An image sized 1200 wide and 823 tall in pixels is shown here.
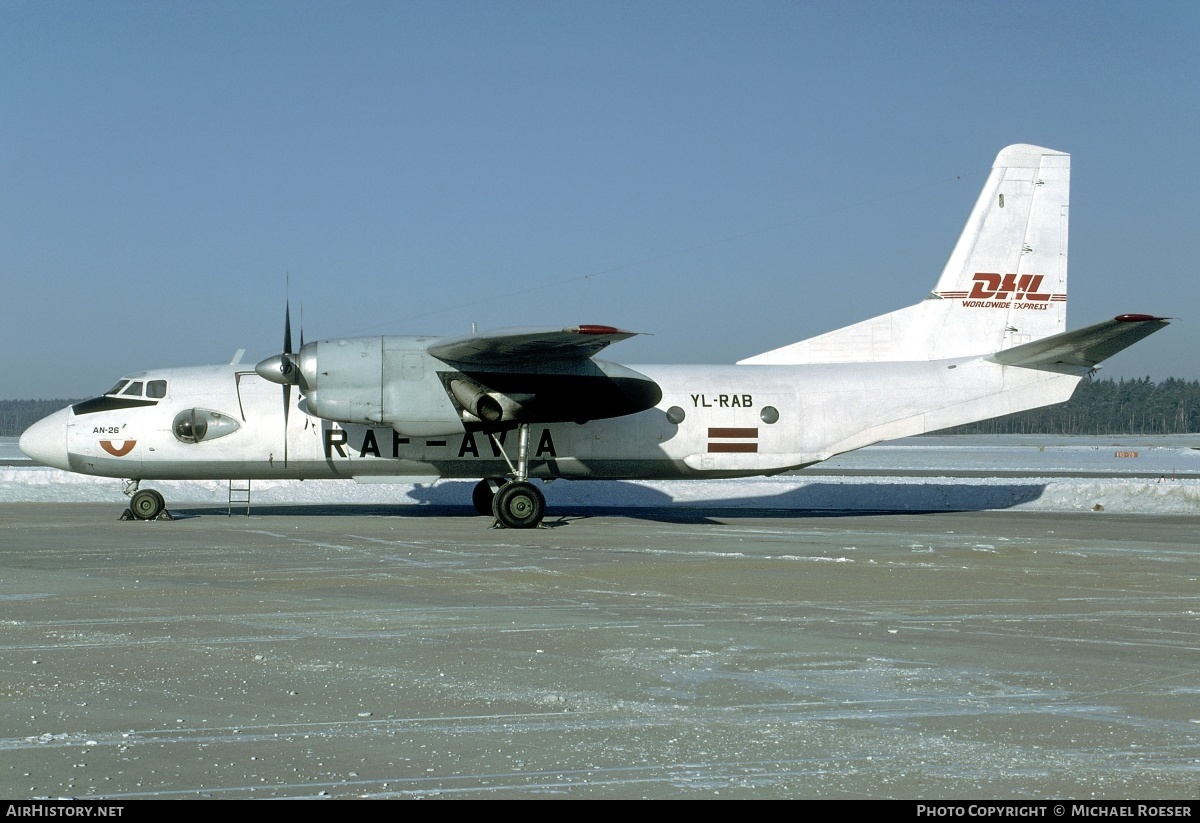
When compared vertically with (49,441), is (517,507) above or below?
below

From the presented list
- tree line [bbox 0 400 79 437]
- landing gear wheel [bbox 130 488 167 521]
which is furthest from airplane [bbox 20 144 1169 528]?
tree line [bbox 0 400 79 437]

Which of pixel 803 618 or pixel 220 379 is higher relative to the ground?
pixel 220 379

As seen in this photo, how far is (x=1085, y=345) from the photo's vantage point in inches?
709

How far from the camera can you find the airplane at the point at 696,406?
18.8 m

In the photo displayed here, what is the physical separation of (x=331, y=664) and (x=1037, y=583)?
750 centimetres

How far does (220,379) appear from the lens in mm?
19438

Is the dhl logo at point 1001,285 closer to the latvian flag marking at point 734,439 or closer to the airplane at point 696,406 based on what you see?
the airplane at point 696,406

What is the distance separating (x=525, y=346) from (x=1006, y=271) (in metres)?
9.45

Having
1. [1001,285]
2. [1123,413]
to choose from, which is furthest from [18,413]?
[1001,285]

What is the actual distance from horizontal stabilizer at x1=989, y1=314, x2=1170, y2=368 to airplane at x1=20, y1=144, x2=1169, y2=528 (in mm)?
50

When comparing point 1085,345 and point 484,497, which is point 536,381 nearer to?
point 484,497

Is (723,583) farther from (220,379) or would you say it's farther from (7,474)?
(7,474)

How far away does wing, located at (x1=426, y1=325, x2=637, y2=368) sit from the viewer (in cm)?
1566
